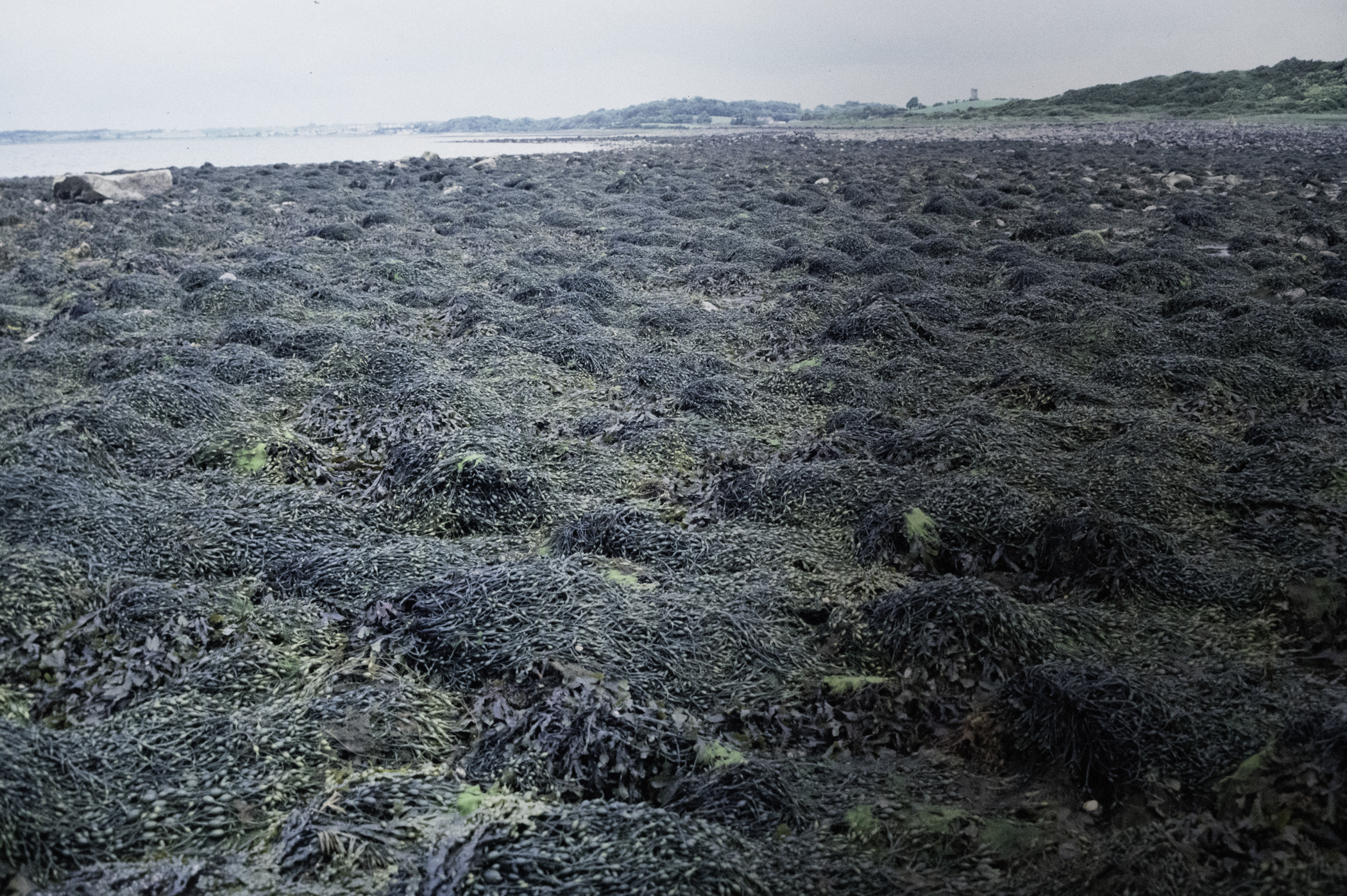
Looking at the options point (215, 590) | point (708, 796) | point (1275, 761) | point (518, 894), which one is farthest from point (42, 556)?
point (1275, 761)

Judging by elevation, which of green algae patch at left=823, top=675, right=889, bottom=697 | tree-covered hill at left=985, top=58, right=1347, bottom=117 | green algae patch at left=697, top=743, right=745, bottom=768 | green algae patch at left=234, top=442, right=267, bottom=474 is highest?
tree-covered hill at left=985, top=58, right=1347, bottom=117

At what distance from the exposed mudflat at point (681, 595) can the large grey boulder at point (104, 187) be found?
1080 cm

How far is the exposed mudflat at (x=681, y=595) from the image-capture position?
7.73ft

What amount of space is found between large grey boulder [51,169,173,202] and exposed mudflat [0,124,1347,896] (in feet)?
35.4

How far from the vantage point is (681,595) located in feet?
11.9

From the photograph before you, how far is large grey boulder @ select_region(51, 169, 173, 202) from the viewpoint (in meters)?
16.9

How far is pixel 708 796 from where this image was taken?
2.55 m

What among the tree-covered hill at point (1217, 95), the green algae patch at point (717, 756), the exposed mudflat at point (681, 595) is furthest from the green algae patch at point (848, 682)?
the tree-covered hill at point (1217, 95)

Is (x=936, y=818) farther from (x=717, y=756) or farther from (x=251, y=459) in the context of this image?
(x=251, y=459)

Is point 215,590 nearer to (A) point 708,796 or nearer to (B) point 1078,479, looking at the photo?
(A) point 708,796

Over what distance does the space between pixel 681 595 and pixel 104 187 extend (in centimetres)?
1969

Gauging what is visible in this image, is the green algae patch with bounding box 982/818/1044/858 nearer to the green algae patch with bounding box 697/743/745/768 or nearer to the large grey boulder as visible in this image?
the green algae patch with bounding box 697/743/745/768

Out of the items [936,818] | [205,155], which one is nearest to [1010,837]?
[936,818]

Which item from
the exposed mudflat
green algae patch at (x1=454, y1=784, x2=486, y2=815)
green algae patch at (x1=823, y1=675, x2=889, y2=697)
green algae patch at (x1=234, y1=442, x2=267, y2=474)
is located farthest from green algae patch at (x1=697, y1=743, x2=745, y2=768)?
green algae patch at (x1=234, y1=442, x2=267, y2=474)
